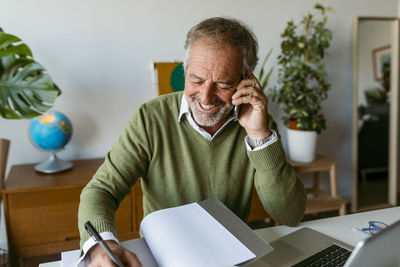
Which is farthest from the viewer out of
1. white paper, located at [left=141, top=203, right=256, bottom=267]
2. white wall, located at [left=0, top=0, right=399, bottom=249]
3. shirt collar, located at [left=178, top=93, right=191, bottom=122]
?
white wall, located at [left=0, top=0, right=399, bottom=249]

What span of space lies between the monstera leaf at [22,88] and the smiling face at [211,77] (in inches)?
41.2

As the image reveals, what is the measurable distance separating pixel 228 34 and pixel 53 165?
1.56 metres

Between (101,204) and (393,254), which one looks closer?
(393,254)

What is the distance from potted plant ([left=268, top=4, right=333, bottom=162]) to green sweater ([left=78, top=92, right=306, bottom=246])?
1369 millimetres

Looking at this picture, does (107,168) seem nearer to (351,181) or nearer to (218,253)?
(218,253)

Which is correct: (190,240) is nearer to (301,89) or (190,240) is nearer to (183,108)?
(183,108)

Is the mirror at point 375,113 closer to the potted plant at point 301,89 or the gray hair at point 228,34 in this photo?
the potted plant at point 301,89

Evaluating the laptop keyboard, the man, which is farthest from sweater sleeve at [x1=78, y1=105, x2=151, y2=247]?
the laptop keyboard

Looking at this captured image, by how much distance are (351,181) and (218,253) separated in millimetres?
2914

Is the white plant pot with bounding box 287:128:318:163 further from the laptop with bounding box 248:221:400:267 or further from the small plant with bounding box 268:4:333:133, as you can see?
the laptop with bounding box 248:221:400:267

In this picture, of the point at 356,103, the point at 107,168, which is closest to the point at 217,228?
the point at 107,168

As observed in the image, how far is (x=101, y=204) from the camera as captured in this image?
3.38 ft

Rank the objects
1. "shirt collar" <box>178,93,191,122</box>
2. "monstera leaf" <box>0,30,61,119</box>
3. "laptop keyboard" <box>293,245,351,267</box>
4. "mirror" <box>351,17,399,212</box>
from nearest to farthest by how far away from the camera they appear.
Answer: "laptop keyboard" <box>293,245,351,267</box> < "shirt collar" <box>178,93,191,122</box> < "monstera leaf" <box>0,30,61,119</box> < "mirror" <box>351,17,399,212</box>

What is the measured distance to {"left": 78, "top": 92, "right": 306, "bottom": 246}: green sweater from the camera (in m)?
1.18
